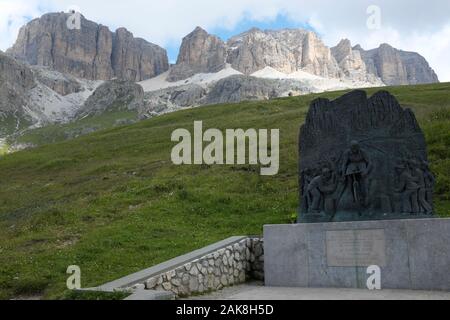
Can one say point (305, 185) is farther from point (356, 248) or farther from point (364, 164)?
point (356, 248)

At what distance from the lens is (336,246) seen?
1327 cm

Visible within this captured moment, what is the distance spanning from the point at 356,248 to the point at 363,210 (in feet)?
4.50

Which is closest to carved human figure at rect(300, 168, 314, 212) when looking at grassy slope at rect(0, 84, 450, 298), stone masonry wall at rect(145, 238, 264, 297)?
stone masonry wall at rect(145, 238, 264, 297)

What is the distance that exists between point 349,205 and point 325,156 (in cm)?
177

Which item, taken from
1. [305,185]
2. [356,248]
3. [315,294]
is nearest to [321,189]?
[305,185]

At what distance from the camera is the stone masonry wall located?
12.1 meters

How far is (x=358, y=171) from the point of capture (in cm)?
1399

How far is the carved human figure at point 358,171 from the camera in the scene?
13914 mm

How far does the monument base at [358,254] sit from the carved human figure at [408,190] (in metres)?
1.03

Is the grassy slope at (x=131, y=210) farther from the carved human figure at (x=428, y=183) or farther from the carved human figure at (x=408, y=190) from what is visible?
the carved human figure at (x=408, y=190)

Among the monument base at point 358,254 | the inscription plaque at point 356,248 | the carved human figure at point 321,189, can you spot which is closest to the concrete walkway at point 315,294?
the monument base at point 358,254

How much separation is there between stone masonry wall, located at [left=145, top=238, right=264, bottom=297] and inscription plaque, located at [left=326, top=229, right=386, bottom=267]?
118 inches

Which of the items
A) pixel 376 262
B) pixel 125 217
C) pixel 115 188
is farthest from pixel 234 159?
pixel 376 262
